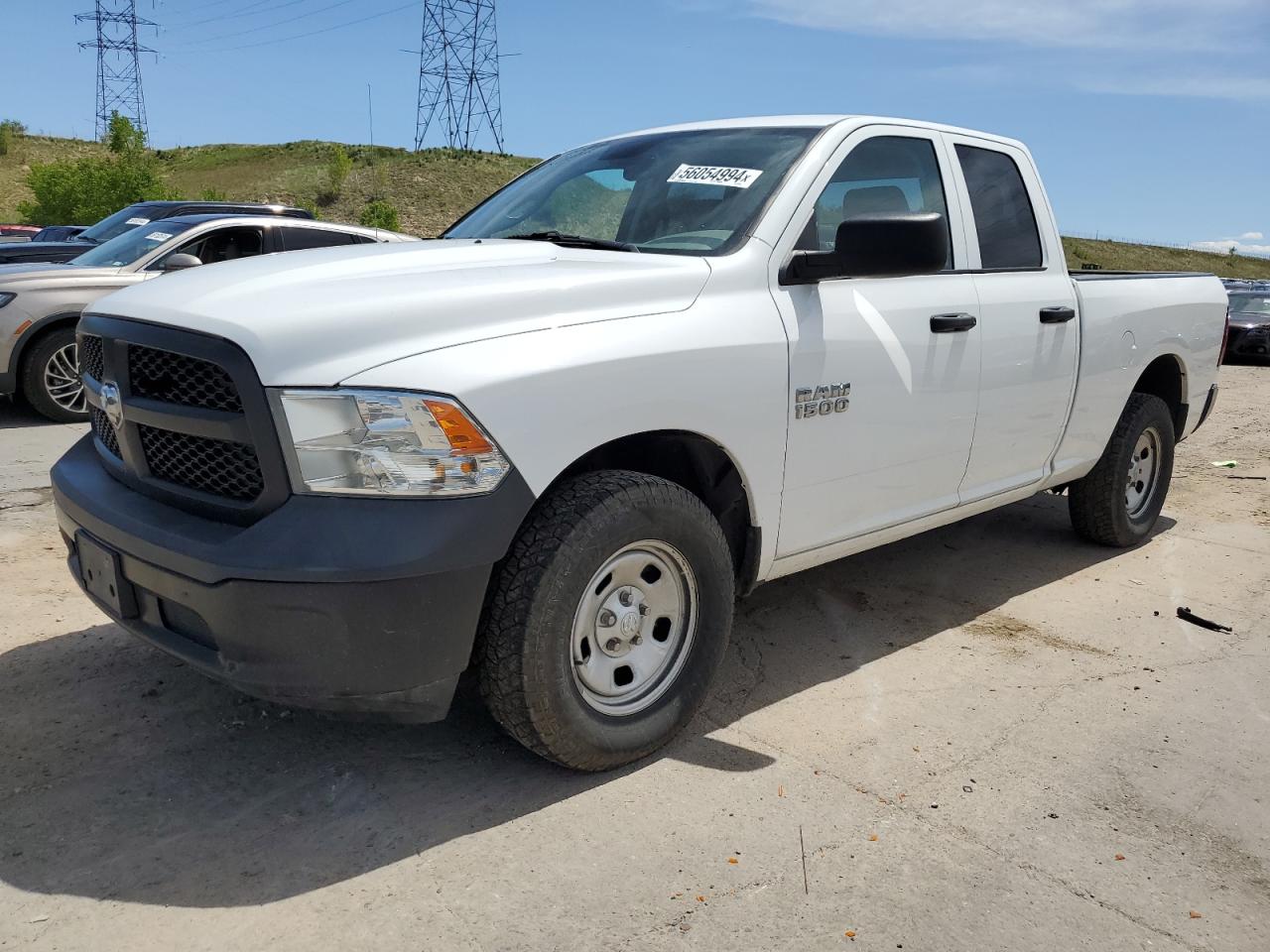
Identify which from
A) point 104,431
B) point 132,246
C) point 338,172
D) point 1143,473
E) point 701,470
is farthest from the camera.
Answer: point 338,172

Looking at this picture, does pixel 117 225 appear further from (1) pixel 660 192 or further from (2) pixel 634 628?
(2) pixel 634 628

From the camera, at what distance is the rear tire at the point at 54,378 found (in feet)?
26.3

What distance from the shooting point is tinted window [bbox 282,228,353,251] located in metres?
9.37

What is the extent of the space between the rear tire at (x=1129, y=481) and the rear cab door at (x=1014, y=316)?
737 mm

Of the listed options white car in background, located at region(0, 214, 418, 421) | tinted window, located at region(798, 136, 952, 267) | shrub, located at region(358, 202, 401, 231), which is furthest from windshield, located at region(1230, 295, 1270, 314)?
shrub, located at region(358, 202, 401, 231)

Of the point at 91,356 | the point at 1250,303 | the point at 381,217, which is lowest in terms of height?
the point at 91,356

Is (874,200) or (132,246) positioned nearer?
(874,200)

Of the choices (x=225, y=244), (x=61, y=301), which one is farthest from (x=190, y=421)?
(x=225, y=244)

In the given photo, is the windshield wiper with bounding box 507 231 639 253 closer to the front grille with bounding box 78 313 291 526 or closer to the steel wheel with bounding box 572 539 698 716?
the steel wheel with bounding box 572 539 698 716

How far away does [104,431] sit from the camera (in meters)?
3.16

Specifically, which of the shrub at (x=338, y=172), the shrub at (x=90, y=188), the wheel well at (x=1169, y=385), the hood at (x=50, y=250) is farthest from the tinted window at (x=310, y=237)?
the shrub at (x=338, y=172)

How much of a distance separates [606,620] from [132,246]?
768 centimetres

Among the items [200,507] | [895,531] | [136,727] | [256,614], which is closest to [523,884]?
[256,614]

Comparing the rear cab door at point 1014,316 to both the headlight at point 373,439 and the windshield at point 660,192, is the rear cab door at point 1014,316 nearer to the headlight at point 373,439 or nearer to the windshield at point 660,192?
the windshield at point 660,192
